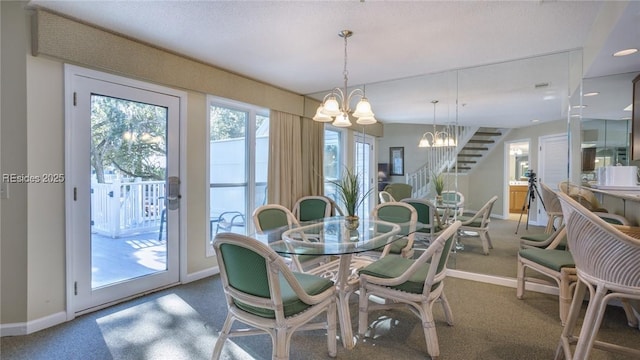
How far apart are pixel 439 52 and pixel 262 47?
172 cm

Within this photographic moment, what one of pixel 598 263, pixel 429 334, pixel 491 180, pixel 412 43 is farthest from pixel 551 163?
pixel 429 334

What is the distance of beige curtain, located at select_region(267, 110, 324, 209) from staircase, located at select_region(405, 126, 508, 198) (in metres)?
1.63

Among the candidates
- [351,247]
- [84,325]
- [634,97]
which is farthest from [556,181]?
[84,325]

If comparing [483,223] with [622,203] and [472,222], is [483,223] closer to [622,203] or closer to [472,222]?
[472,222]

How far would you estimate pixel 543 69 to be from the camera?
3234 millimetres

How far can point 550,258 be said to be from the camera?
262 cm

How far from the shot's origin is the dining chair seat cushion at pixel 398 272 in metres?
2.03

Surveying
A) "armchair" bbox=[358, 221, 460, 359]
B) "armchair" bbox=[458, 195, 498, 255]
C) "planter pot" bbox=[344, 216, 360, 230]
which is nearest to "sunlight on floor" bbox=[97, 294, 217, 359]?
"armchair" bbox=[358, 221, 460, 359]

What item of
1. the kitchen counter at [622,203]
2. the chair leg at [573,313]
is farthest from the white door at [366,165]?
the chair leg at [573,313]

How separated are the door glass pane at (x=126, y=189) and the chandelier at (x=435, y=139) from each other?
10.6 ft

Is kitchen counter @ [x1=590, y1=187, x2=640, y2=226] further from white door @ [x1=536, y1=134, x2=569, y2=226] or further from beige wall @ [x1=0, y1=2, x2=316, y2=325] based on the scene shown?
beige wall @ [x1=0, y1=2, x2=316, y2=325]

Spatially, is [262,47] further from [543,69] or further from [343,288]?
[543,69]

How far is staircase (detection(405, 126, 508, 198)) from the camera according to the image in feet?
12.7

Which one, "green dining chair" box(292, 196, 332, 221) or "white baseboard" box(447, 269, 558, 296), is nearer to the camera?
"white baseboard" box(447, 269, 558, 296)
